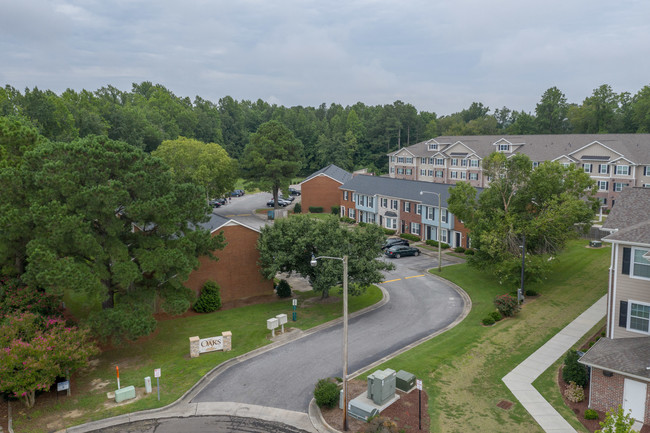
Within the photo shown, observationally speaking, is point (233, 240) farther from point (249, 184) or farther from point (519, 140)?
point (519, 140)

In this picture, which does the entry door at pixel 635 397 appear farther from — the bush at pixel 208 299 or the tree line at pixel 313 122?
the tree line at pixel 313 122

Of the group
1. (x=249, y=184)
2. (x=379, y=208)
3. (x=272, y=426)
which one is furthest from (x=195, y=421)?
(x=249, y=184)

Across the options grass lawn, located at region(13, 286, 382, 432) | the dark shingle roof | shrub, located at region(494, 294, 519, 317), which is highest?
the dark shingle roof

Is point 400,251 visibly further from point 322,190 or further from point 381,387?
point 322,190

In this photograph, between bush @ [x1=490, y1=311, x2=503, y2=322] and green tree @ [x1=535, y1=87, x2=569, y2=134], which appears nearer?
bush @ [x1=490, y1=311, x2=503, y2=322]

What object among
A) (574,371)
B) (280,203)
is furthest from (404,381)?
(280,203)

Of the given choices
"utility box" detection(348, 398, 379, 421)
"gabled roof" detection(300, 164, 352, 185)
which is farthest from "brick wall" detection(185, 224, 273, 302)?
"gabled roof" detection(300, 164, 352, 185)

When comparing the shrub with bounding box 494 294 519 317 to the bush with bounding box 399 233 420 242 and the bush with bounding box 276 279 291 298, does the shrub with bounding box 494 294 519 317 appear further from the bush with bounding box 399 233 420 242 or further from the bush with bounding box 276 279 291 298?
the bush with bounding box 399 233 420 242
